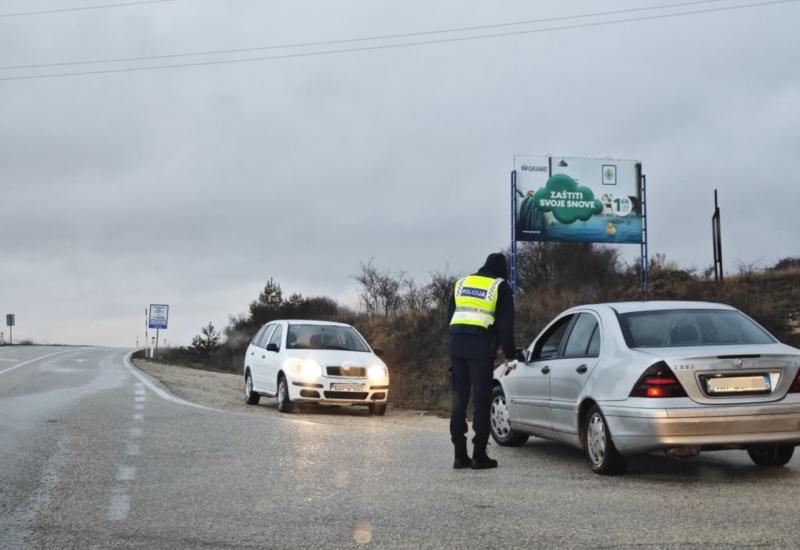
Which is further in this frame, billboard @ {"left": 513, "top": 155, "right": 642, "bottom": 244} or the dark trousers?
billboard @ {"left": 513, "top": 155, "right": 642, "bottom": 244}

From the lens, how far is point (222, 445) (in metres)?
10.4

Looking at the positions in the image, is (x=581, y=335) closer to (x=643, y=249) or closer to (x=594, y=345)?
(x=594, y=345)

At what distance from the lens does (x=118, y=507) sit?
22.2ft

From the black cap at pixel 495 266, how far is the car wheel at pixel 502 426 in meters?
2.06

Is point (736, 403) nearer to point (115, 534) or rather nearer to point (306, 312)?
point (115, 534)

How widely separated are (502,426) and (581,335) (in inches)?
77.9

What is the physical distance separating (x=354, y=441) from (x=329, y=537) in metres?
5.21

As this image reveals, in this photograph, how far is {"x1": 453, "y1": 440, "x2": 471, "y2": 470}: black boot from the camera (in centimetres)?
903

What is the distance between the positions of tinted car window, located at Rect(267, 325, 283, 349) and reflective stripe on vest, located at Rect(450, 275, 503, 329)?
8.20m

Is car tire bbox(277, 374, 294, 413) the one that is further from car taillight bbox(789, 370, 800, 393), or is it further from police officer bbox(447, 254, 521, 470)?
car taillight bbox(789, 370, 800, 393)

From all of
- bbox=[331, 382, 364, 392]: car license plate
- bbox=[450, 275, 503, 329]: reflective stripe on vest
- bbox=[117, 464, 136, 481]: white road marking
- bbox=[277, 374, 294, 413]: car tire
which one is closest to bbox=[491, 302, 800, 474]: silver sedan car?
bbox=[450, 275, 503, 329]: reflective stripe on vest

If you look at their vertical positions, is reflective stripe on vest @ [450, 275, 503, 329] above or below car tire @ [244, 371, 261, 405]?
above

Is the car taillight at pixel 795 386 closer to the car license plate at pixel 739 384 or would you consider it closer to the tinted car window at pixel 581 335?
the car license plate at pixel 739 384

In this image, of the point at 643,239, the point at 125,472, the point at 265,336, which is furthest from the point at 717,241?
the point at 125,472
